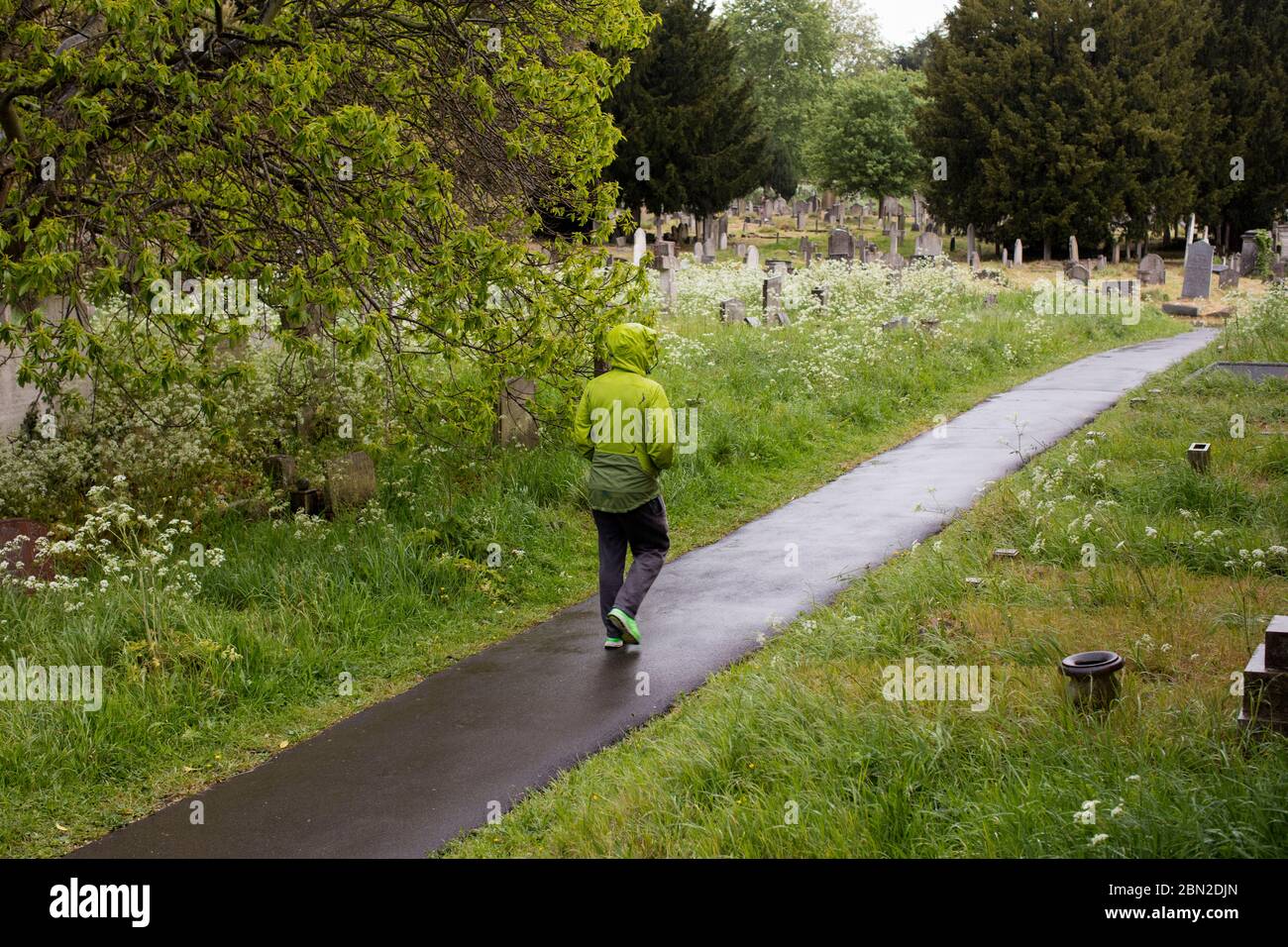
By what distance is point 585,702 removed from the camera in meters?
6.50

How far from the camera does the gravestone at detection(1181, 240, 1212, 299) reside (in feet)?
104

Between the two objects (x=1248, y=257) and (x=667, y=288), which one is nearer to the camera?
(x=667, y=288)

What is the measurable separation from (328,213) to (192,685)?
3.61 metres

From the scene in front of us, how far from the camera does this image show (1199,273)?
31.9 meters

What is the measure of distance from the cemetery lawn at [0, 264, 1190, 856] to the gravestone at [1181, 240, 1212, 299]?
69.5 feet

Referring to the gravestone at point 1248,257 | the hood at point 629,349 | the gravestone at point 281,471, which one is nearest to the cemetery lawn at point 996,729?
the hood at point 629,349

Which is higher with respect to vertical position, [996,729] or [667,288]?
[667,288]

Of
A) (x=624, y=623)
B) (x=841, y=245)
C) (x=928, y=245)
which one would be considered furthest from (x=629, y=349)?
(x=928, y=245)

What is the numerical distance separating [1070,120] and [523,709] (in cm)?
4243

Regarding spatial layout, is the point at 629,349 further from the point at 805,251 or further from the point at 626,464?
the point at 805,251

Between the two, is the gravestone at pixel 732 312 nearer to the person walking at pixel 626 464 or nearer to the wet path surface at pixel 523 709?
the wet path surface at pixel 523 709

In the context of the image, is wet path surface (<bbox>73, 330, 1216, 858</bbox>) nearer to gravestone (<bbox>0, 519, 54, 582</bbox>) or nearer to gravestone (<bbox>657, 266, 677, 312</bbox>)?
gravestone (<bbox>0, 519, 54, 582</bbox>)
